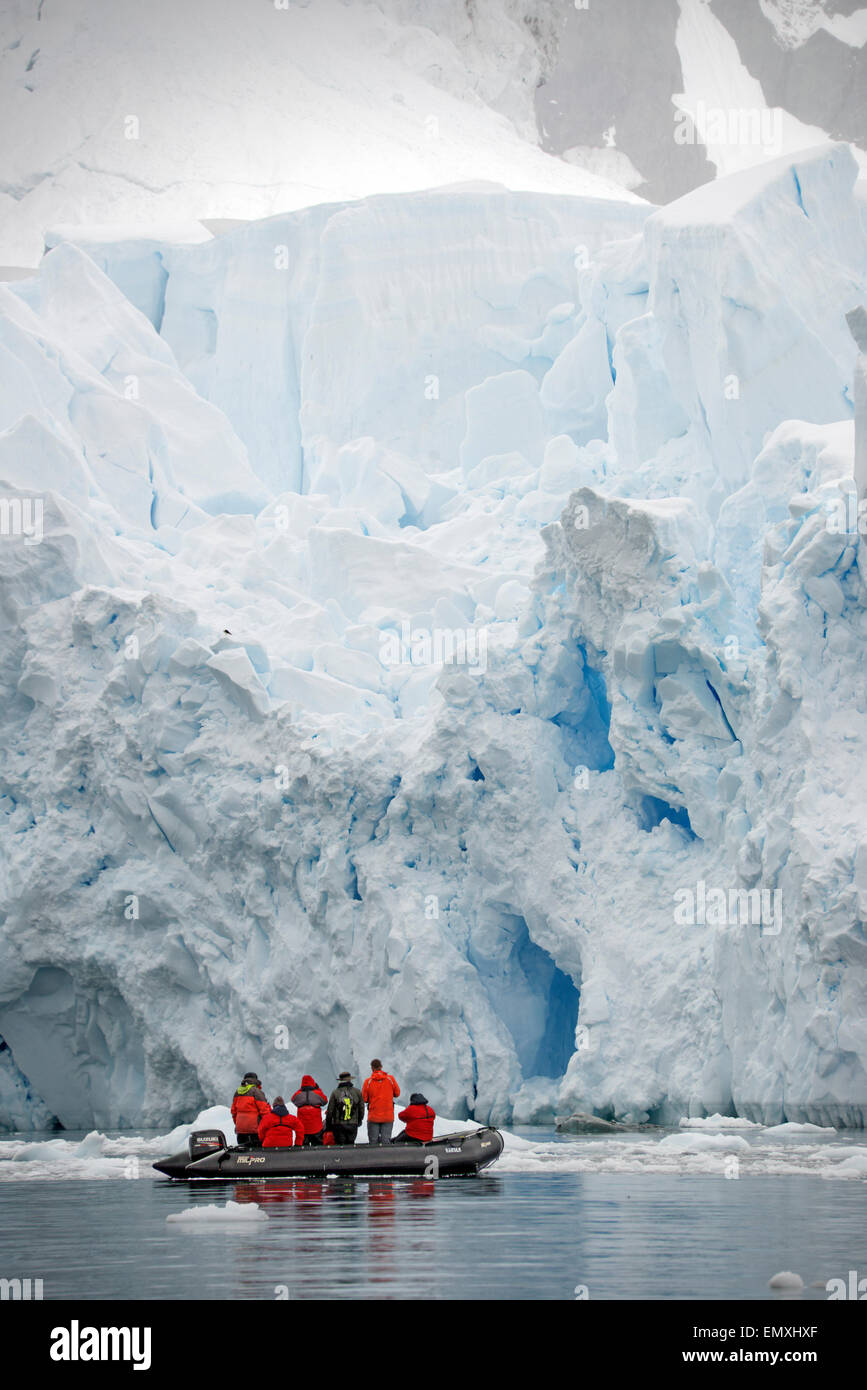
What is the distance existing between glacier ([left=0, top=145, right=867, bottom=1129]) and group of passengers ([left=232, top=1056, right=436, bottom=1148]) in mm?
5230

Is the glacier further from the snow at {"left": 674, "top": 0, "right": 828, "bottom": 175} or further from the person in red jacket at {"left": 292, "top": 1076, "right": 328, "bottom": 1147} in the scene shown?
the snow at {"left": 674, "top": 0, "right": 828, "bottom": 175}

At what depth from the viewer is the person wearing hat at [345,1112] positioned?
1191 cm

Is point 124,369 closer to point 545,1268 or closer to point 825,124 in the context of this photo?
point 825,124

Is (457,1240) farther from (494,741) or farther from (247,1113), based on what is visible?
(494,741)

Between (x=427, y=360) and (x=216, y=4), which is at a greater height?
(x=216, y=4)

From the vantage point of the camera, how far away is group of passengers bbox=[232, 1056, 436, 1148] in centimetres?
1189

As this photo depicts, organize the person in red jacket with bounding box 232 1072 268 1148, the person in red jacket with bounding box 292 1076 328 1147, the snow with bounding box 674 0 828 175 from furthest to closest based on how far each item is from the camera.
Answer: the snow with bounding box 674 0 828 175, the person in red jacket with bounding box 232 1072 268 1148, the person in red jacket with bounding box 292 1076 328 1147

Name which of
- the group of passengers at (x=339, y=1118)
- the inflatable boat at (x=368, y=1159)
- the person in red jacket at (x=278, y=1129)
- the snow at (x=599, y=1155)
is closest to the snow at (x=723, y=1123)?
the snow at (x=599, y=1155)

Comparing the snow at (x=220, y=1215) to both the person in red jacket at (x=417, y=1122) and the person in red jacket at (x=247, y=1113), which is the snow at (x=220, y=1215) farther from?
the person in red jacket at (x=247, y=1113)

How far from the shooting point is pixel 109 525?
24.8 metres

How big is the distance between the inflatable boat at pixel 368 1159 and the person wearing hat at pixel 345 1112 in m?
0.16

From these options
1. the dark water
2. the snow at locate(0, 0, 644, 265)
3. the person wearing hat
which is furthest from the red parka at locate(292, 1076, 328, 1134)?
the snow at locate(0, 0, 644, 265)

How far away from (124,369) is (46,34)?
17210 millimetres
